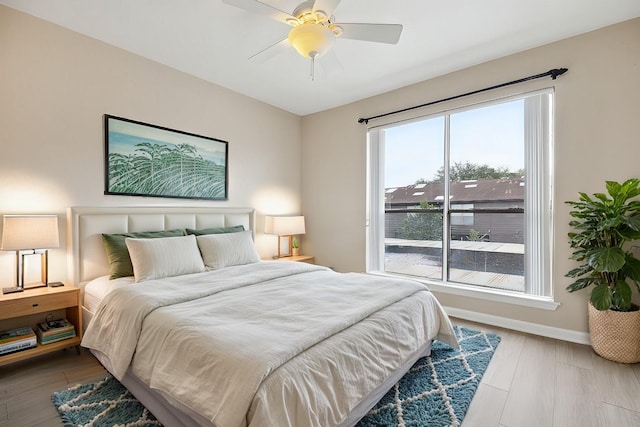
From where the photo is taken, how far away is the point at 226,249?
123 inches

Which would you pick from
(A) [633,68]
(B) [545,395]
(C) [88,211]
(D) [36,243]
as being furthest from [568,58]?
(D) [36,243]

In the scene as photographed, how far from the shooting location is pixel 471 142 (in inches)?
136

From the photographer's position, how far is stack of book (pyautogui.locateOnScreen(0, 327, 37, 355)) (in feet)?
7.15

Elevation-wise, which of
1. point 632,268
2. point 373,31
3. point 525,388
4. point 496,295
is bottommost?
point 525,388

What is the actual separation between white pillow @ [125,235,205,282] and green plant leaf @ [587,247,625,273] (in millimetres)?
3222

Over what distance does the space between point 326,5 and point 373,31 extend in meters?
0.39

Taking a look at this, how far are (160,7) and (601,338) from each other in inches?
170

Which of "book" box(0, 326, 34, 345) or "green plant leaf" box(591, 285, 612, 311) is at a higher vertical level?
"green plant leaf" box(591, 285, 612, 311)

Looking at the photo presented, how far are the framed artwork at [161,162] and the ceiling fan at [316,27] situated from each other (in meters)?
1.85

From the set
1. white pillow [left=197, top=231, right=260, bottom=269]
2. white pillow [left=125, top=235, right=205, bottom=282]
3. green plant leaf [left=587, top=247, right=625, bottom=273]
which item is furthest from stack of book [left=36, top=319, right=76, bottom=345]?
green plant leaf [left=587, top=247, right=625, bottom=273]

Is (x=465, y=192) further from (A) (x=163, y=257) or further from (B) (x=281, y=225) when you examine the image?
(A) (x=163, y=257)

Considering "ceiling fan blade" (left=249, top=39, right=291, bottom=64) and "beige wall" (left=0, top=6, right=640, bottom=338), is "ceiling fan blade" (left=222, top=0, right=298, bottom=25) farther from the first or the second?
"beige wall" (left=0, top=6, right=640, bottom=338)

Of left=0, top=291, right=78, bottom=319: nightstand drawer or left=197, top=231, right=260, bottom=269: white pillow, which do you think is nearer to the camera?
left=0, top=291, right=78, bottom=319: nightstand drawer

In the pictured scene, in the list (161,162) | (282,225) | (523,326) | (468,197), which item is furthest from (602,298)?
(161,162)
